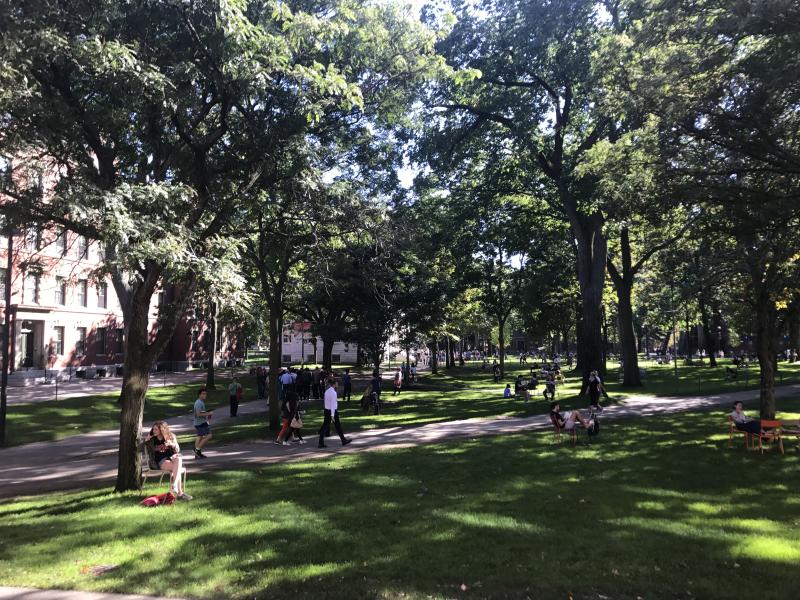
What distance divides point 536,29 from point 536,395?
15901 mm

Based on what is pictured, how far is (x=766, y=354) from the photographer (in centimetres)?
1474

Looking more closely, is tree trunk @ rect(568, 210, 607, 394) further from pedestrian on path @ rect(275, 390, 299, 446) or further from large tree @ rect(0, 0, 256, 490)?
large tree @ rect(0, 0, 256, 490)

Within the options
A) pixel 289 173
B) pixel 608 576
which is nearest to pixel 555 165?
pixel 289 173

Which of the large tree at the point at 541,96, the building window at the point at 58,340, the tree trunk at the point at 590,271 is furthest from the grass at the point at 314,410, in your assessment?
the building window at the point at 58,340

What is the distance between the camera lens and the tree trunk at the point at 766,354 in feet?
47.5

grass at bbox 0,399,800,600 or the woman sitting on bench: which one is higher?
the woman sitting on bench

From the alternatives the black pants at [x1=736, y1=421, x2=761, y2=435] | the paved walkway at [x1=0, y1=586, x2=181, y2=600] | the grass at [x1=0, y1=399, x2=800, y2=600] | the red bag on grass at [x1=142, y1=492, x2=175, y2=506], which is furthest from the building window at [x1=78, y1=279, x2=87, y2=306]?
the black pants at [x1=736, y1=421, x2=761, y2=435]

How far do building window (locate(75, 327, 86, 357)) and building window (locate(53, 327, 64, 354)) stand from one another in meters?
1.03

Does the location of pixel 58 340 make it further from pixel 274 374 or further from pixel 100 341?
pixel 274 374

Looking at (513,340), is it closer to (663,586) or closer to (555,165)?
(555,165)

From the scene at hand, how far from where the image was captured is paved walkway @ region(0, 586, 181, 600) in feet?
16.6

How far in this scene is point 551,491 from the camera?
880cm

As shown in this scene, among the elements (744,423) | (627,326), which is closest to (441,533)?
(744,423)

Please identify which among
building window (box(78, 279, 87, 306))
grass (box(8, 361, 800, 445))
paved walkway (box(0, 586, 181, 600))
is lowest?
grass (box(8, 361, 800, 445))
